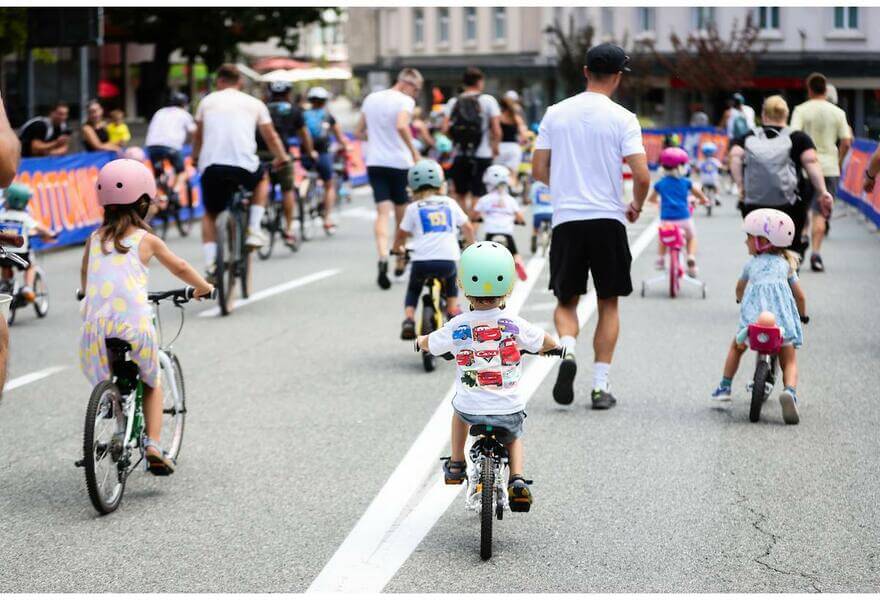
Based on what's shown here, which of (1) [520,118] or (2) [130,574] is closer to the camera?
(2) [130,574]

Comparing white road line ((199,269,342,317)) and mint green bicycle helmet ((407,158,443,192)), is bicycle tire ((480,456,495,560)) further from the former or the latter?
white road line ((199,269,342,317))

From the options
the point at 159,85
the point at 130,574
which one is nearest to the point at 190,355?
the point at 130,574

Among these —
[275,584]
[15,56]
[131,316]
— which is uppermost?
[15,56]

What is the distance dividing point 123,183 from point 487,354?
1.84 metres

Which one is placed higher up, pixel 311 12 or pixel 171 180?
pixel 311 12

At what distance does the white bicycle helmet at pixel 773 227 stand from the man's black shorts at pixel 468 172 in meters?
9.17

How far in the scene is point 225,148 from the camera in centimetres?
1350

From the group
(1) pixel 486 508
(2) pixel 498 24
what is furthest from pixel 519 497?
(2) pixel 498 24

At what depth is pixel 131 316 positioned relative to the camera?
22.6 ft

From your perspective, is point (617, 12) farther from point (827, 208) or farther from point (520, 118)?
point (827, 208)

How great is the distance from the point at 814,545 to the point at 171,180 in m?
18.3

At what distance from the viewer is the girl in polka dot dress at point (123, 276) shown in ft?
22.5

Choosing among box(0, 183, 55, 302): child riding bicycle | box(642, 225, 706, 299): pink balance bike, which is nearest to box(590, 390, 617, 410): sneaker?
box(0, 183, 55, 302): child riding bicycle

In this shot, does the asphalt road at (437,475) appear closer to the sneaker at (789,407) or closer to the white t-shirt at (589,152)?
the sneaker at (789,407)
